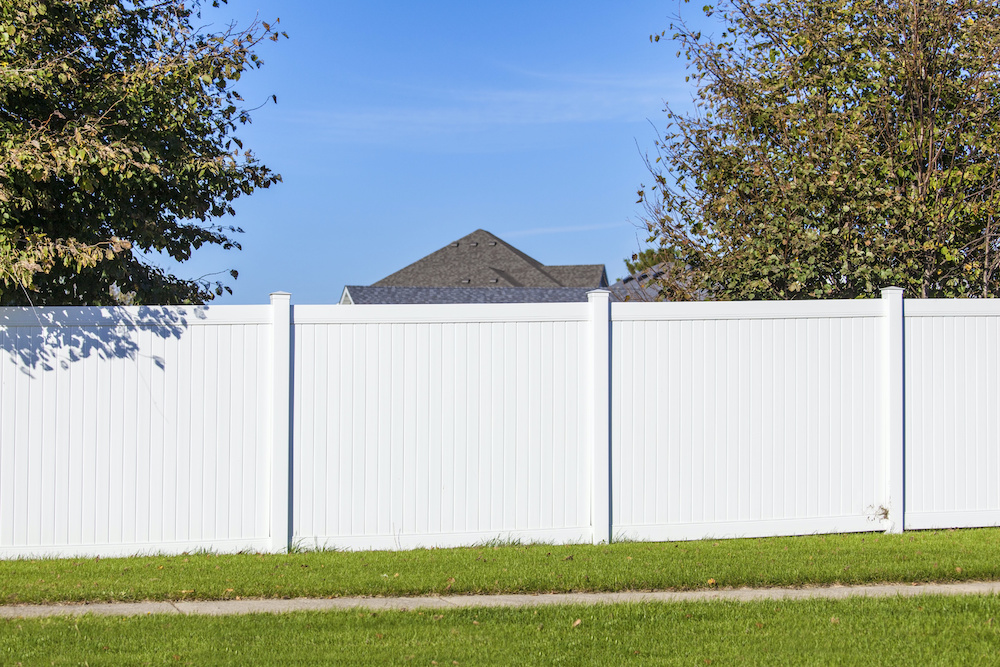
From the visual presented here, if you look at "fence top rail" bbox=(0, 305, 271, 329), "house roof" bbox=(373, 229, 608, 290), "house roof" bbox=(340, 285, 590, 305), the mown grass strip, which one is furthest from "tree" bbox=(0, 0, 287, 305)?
"house roof" bbox=(373, 229, 608, 290)

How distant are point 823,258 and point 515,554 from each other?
16.9 ft

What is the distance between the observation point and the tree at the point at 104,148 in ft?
24.8

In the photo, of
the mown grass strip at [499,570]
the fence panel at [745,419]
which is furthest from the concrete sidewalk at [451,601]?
the fence panel at [745,419]

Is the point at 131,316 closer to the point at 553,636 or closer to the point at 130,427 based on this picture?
the point at 130,427

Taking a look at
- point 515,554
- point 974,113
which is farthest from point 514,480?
point 974,113

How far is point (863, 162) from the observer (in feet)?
34.1

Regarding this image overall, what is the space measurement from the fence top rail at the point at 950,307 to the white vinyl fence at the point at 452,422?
3 centimetres

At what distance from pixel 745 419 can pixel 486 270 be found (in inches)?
975

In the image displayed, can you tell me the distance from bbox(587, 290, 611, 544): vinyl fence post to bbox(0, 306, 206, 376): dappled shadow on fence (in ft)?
11.3

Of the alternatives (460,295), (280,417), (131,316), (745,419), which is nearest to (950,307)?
(745,419)

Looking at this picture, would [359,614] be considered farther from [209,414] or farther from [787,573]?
[787,573]

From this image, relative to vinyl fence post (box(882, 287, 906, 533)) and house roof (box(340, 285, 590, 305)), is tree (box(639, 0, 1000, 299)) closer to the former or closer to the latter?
vinyl fence post (box(882, 287, 906, 533))

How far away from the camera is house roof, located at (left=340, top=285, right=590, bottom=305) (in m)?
25.0

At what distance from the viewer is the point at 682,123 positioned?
11.5 m
